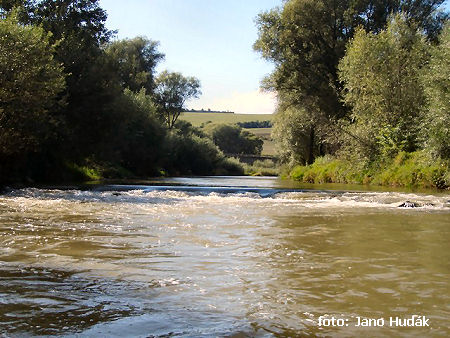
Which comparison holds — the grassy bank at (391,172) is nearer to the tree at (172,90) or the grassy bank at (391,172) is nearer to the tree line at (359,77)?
the tree line at (359,77)

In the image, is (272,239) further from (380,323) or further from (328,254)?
(380,323)

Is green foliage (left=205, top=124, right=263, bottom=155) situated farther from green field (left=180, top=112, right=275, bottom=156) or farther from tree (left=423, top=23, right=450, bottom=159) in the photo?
tree (left=423, top=23, right=450, bottom=159)

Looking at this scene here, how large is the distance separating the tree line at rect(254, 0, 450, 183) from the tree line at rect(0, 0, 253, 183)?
1180cm

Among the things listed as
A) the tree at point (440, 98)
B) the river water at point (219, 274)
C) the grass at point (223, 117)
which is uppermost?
the grass at point (223, 117)

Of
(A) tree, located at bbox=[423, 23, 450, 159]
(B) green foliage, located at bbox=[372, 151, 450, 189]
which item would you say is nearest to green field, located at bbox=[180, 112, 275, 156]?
(B) green foliage, located at bbox=[372, 151, 450, 189]

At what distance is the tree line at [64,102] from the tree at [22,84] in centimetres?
4

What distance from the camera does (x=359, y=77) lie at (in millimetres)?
28391

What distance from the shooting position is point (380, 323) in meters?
4.18

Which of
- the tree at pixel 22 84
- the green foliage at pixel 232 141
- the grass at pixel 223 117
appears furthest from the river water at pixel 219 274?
the grass at pixel 223 117

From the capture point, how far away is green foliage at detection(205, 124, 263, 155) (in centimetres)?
11731

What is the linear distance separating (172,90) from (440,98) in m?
50.1

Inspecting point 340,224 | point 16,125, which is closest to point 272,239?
point 340,224

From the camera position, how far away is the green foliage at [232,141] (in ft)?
385

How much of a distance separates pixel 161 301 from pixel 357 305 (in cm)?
194
